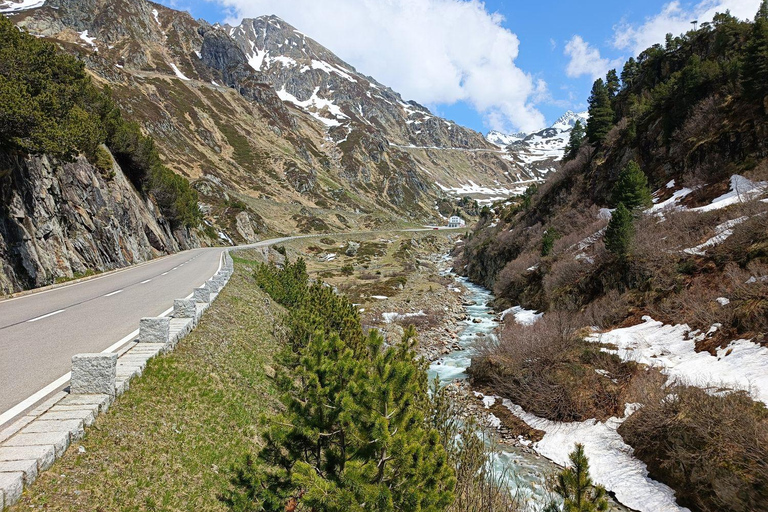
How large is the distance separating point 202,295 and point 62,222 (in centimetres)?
1575

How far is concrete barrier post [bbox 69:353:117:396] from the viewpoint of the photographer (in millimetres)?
6699

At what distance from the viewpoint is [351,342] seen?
1662 centimetres

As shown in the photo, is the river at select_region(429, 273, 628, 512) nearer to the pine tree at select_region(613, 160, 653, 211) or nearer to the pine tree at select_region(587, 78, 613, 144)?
the pine tree at select_region(613, 160, 653, 211)

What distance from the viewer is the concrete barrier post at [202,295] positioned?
14570 millimetres

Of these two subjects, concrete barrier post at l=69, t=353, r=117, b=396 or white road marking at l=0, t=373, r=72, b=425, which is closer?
white road marking at l=0, t=373, r=72, b=425

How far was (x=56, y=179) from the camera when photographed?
2369cm

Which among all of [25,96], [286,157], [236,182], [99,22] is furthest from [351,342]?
[99,22]

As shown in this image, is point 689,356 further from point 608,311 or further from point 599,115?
point 599,115

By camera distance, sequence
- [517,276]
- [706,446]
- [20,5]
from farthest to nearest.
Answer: [20,5] < [517,276] < [706,446]

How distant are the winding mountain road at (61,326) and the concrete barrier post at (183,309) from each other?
3.86ft

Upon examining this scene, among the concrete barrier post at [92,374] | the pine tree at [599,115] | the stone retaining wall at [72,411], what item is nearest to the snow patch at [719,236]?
the stone retaining wall at [72,411]

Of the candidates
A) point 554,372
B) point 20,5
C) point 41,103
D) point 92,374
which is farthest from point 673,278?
point 20,5

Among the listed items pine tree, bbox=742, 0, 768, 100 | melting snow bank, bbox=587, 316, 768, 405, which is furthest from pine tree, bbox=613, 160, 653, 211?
melting snow bank, bbox=587, 316, 768, 405

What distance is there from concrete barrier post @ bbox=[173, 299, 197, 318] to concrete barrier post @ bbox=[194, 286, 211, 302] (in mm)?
2022
